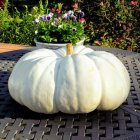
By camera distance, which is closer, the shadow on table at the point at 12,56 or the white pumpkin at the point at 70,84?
the white pumpkin at the point at 70,84

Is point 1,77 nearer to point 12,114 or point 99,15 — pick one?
point 12,114

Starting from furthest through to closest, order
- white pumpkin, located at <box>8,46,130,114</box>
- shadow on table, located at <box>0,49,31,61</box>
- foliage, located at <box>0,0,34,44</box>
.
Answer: foliage, located at <box>0,0,34,44</box>
shadow on table, located at <box>0,49,31,61</box>
white pumpkin, located at <box>8,46,130,114</box>

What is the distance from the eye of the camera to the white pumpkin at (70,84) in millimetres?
1785

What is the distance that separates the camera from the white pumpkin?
1.79 m

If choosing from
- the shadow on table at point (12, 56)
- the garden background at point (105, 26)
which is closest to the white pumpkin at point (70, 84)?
the shadow on table at point (12, 56)

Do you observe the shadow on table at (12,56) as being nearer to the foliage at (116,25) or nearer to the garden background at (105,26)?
the garden background at (105,26)

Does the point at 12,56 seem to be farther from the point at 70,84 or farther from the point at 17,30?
the point at 17,30

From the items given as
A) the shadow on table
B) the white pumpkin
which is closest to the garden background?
the shadow on table

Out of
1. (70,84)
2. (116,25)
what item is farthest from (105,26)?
(70,84)

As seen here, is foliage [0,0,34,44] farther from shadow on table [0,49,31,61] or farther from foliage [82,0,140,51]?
shadow on table [0,49,31,61]

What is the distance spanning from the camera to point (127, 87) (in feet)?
6.29

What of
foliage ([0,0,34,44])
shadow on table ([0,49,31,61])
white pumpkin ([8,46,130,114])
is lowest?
foliage ([0,0,34,44])

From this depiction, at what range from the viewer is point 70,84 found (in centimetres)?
178

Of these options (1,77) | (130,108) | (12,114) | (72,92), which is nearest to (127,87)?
(130,108)
